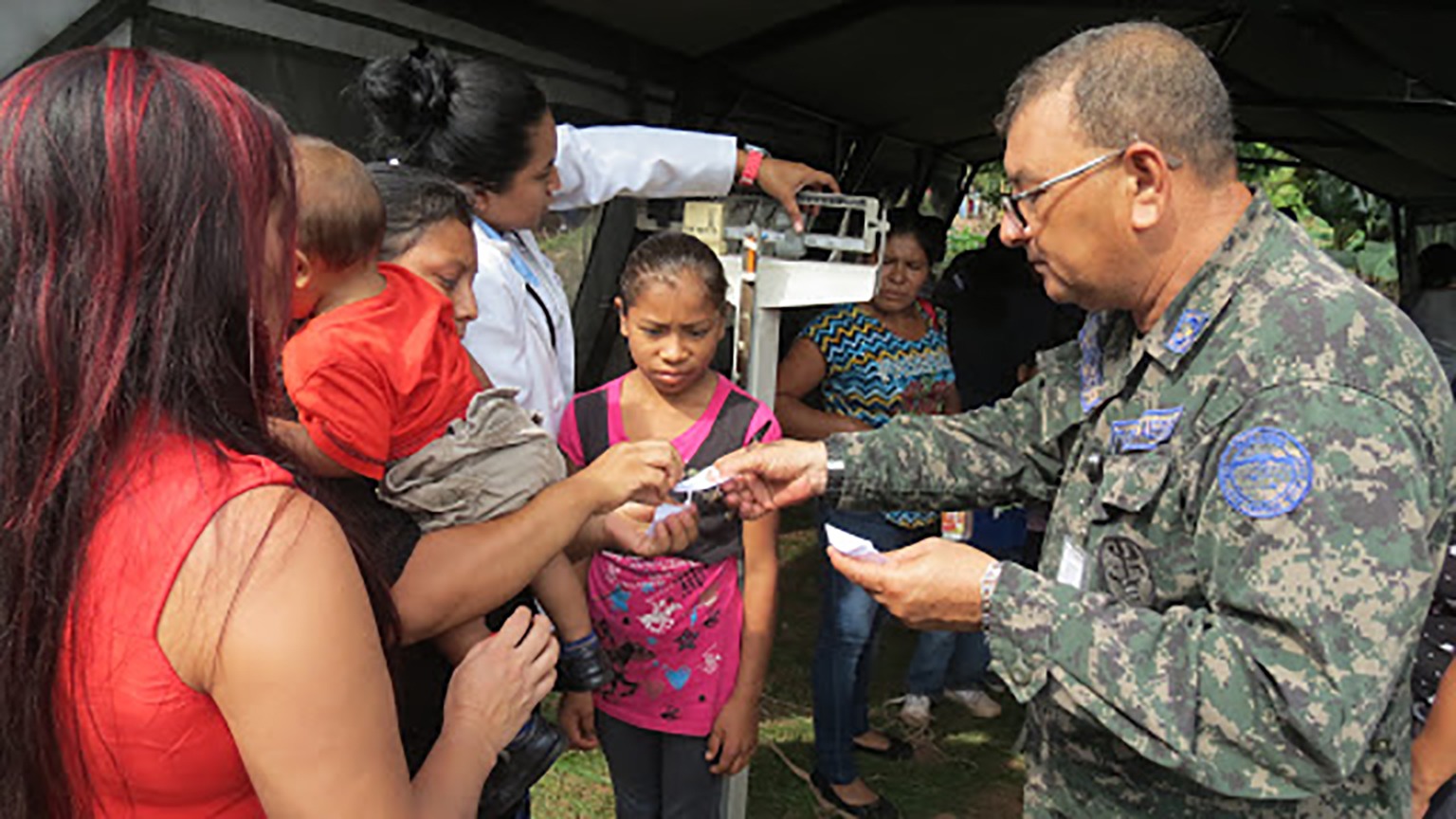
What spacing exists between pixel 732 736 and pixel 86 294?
6.38 ft

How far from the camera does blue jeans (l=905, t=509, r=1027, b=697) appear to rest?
4.24 meters

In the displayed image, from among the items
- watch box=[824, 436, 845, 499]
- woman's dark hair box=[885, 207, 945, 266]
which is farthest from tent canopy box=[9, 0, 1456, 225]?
watch box=[824, 436, 845, 499]

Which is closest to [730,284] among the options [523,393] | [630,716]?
[523,393]

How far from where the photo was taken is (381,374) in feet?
5.16

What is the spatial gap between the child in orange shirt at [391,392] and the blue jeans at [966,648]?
2806 mm

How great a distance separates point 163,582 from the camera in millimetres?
907

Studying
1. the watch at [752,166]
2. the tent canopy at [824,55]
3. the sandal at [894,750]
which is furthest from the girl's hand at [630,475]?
the sandal at [894,750]

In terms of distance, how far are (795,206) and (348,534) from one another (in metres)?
2.02

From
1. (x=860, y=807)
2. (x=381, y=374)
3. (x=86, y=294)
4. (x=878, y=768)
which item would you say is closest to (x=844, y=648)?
(x=860, y=807)

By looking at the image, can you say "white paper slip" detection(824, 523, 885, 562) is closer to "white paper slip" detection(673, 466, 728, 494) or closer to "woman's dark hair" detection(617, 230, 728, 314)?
"white paper slip" detection(673, 466, 728, 494)

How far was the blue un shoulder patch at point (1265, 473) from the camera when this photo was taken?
128 centimetres

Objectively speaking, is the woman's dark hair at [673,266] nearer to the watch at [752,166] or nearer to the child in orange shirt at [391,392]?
the watch at [752,166]

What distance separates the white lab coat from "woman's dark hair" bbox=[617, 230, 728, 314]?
8.1 inches

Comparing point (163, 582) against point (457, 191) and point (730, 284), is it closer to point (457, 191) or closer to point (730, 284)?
point (457, 191)
